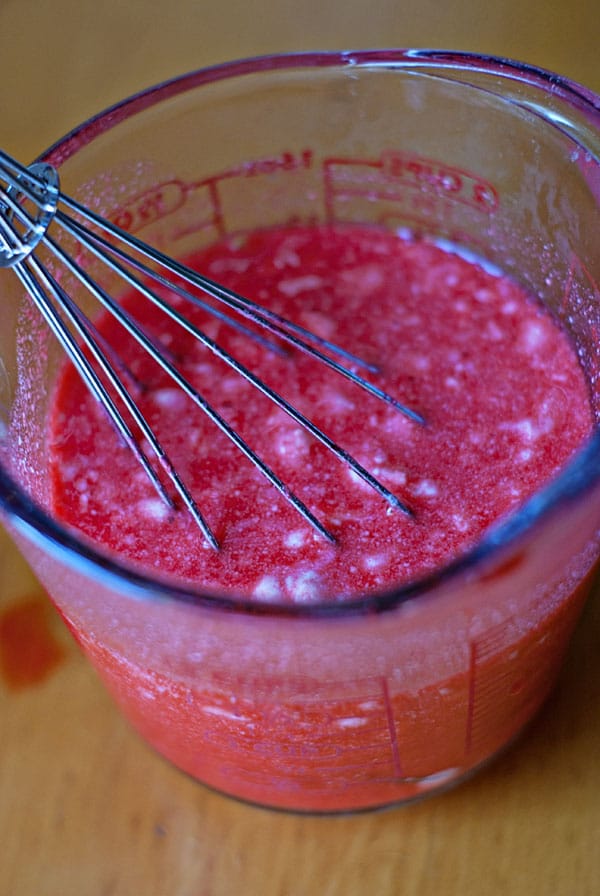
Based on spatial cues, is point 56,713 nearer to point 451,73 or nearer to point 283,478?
point 283,478

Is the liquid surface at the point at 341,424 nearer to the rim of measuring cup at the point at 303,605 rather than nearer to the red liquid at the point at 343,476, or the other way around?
the red liquid at the point at 343,476

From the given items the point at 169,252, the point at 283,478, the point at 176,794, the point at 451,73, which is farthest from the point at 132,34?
the point at 176,794

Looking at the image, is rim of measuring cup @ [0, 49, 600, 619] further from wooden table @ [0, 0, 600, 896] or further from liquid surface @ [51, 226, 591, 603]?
A: wooden table @ [0, 0, 600, 896]

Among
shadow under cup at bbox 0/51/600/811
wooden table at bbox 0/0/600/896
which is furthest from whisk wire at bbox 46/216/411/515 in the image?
wooden table at bbox 0/0/600/896

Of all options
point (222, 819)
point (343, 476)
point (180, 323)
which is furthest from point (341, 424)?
point (222, 819)

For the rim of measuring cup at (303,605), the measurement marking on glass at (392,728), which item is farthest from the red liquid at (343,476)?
the rim of measuring cup at (303,605)

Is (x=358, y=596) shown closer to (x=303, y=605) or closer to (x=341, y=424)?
(x=303, y=605)

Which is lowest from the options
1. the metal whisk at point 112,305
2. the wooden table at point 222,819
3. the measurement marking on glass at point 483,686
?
the wooden table at point 222,819
